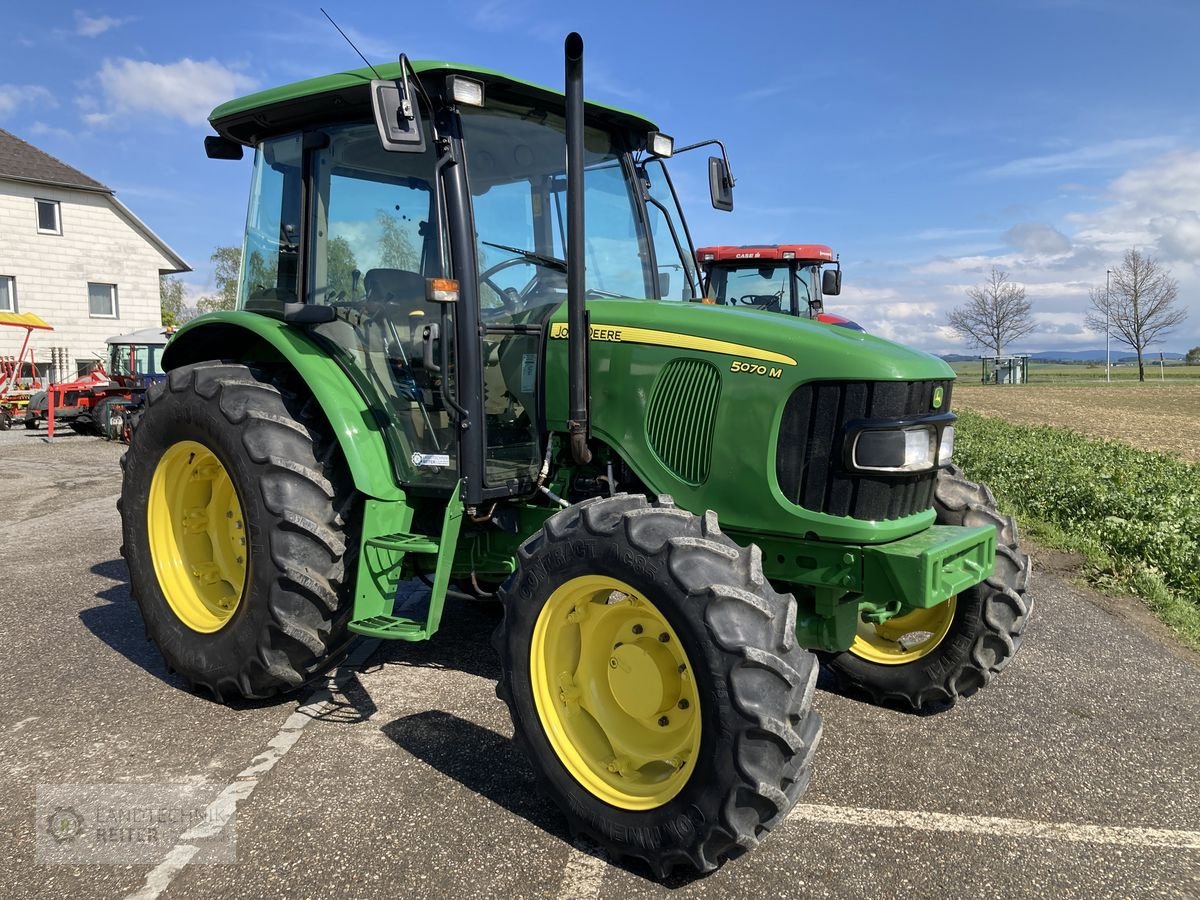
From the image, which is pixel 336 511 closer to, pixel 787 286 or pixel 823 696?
pixel 823 696

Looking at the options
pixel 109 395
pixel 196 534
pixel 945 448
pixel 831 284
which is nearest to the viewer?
pixel 945 448

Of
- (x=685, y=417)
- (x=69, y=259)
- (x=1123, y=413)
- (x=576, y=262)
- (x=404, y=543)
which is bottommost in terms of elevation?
(x=1123, y=413)

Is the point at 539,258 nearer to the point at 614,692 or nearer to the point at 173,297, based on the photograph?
the point at 614,692

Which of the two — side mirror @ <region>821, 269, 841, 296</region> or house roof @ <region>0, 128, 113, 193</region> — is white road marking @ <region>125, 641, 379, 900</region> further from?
house roof @ <region>0, 128, 113, 193</region>

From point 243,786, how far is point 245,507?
3.56ft

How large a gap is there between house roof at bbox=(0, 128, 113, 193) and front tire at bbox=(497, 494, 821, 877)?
30790 mm

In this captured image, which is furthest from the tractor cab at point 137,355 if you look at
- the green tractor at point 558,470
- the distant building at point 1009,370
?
the distant building at point 1009,370

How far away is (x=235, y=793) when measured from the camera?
3.07 meters

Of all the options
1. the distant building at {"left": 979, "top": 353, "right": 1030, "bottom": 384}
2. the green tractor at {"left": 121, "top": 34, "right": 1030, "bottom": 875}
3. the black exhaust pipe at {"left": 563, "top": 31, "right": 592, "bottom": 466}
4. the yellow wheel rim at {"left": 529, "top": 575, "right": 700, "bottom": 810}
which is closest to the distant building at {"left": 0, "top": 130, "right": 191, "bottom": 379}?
the green tractor at {"left": 121, "top": 34, "right": 1030, "bottom": 875}

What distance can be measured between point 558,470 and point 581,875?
1.54 metres

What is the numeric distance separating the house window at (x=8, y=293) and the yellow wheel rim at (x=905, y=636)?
1192 inches

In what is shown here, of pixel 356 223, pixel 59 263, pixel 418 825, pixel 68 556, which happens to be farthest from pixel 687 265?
pixel 59 263

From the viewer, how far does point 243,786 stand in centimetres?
312

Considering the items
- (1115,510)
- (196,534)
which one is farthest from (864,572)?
(1115,510)
